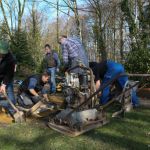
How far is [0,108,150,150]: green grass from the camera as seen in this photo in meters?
6.33

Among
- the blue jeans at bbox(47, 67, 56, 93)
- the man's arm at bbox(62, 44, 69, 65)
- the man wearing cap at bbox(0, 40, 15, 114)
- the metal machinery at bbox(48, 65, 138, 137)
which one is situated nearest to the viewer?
the metal machinery at bbox(48, 65, 138, 137)

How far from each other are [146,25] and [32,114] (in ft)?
33.4

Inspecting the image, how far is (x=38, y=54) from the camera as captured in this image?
32.4 metres

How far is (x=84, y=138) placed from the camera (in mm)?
6836

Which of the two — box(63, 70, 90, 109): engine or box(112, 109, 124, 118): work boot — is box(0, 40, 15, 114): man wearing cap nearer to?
box(63, 70, 90, 109): engine

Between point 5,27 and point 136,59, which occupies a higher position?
point 5,27

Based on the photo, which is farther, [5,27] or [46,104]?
[5,27]

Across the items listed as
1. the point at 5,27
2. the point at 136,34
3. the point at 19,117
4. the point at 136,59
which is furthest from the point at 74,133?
the point at 5,27

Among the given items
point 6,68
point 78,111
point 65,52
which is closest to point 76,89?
point 78,111

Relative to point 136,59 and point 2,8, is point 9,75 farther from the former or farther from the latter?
point 2,8

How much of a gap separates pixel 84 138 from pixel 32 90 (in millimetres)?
3201

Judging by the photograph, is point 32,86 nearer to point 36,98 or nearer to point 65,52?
point 36,98

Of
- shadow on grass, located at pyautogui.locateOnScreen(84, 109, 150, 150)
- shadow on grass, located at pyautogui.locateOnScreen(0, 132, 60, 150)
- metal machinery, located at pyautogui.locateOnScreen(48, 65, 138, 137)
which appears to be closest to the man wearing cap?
metal machinery, located at pyautogui.locateOnScreen(48, 65, 138, 137)

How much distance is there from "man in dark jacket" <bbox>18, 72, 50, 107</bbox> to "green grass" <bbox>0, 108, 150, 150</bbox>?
5.52ft
